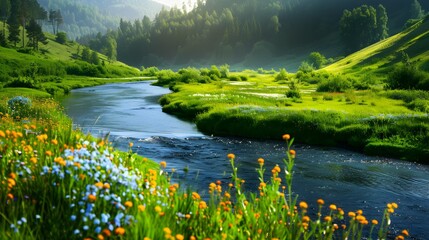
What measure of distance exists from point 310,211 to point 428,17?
116961mm

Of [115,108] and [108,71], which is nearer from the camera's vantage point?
[115,108]

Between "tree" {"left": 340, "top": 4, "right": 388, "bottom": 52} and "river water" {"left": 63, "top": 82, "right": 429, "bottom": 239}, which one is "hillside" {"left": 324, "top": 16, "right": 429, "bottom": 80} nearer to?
"river water" {"left": 63, "top": 82, "right": 429, "bottom": 239}

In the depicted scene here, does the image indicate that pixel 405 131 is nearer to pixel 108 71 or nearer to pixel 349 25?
pixel 108 71

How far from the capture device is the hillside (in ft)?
276

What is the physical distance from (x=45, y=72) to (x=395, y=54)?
90243mm

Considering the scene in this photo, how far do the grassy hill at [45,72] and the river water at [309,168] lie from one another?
31764 mm

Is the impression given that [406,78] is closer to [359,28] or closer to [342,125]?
[342,125]

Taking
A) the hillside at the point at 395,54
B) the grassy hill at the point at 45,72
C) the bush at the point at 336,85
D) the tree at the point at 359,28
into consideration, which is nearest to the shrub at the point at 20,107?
the grassy hill at the point at 45,72

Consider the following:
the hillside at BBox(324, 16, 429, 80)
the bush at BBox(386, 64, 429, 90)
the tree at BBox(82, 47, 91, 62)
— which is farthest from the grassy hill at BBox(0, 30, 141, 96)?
the hillside at BBox(324, 16, 429, 80)

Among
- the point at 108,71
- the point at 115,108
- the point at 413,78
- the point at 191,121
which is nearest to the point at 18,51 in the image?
the point at 108,71

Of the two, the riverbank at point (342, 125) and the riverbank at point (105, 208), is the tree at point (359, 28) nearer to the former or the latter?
the riverbank at point (342, 125)

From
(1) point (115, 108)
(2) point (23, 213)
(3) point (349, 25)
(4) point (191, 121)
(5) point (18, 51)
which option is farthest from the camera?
(3) point (349, 25)

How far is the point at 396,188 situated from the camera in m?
19.9

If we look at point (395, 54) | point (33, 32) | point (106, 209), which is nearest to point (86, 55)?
point (33, 32)
